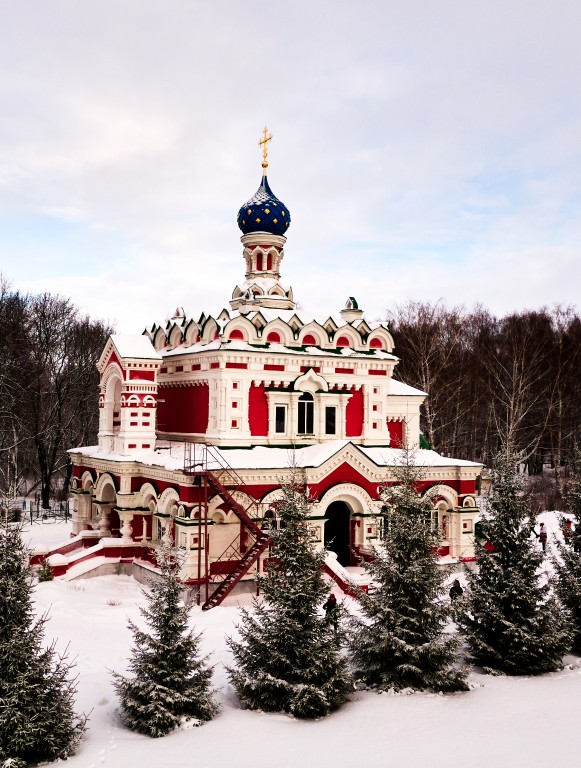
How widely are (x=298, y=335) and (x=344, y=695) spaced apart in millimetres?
11532

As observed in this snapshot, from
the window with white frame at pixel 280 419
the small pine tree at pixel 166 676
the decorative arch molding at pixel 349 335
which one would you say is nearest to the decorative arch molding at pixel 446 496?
the window with white frame at pixel 280 419

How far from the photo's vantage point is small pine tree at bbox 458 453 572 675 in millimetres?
11266

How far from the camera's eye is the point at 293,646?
988 cm

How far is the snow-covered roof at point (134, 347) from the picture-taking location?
18.8 metres

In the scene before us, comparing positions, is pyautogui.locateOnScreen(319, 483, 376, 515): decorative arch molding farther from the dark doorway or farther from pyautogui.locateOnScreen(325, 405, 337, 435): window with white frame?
pyautogui.locateOnScreen(325, 405, 337, 435): window with white frame

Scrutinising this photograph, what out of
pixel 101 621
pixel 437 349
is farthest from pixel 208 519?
pixel 437 349

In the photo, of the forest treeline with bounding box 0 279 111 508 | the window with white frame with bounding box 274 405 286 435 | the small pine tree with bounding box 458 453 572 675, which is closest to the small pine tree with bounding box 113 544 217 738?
the small pine tree with bounding box 458 453 572 675

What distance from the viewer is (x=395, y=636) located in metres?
10.4

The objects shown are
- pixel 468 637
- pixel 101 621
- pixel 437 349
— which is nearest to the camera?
pixel 468 637

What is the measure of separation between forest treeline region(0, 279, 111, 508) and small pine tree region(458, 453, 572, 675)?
20803 mm

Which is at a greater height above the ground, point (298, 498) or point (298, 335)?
point (298, 335)

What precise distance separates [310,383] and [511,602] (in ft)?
32.2

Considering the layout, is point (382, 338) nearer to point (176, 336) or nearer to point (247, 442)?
point (247, 442)

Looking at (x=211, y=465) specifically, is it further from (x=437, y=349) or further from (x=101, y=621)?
(x=437, y=349)
